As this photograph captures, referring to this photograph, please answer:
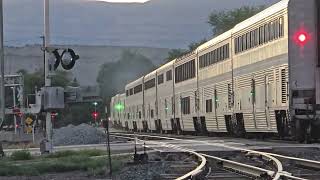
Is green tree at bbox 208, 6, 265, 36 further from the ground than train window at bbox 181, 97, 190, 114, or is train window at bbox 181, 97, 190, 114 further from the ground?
green tree at bbox 208, 6, 265, 36

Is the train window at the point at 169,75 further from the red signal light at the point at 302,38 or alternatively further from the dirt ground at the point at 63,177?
the red signal light at the point at 302,38

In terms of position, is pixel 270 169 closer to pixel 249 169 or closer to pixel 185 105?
pixel 249 169

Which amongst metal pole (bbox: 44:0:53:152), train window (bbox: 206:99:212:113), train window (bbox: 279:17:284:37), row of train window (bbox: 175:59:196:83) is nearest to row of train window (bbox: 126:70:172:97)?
row of train window (bbox: 175:59:196:83)

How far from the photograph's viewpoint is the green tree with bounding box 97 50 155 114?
6161 inches

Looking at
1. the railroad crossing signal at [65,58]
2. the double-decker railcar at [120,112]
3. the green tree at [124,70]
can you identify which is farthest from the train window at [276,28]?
the green tree at [124,70]

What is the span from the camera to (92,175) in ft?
59.2

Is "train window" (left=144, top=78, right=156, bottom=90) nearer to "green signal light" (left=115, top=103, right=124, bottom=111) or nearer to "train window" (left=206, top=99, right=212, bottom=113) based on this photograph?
"train window" (left=206, top=99, right=212, bottom=113)

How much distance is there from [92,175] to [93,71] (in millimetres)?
176709

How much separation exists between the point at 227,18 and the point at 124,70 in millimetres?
56065

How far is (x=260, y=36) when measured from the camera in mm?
30125

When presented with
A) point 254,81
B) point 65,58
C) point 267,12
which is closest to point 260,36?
point 267,12

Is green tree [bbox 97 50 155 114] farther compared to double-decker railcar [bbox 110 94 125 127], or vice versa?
green tree [bbox 97 50 155 114]

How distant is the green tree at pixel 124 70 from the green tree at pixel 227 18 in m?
40.3

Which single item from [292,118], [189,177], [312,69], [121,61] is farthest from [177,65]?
[121,61]
